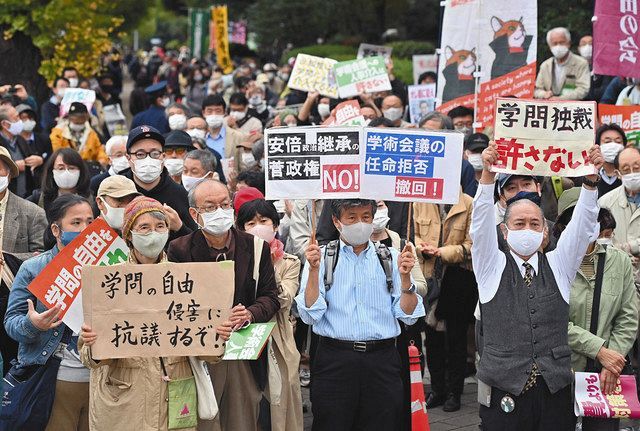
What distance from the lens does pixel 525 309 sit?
21.1 ft

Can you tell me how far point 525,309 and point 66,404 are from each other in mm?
2713

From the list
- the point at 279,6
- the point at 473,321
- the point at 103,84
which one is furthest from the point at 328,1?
the point at 473,321

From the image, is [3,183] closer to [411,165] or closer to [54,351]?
[54,351]

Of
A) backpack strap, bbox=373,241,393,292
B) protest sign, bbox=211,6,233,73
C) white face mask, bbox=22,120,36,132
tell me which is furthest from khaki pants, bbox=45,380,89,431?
protest sign, bbox=211,6,233,73

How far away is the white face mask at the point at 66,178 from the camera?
356 inches

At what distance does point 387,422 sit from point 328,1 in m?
32.2

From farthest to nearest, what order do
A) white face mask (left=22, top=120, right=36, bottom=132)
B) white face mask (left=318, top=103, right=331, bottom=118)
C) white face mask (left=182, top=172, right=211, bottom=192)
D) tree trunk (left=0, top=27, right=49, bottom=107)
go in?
tree trunk (left=0, top=27, right=49, bottom=107)
white face mask (left=318, top=103, right=331, bottom=118)
white face mask (left=22, top=120, right=36, bottom=132)
white face mask (left=182, top=172, right=211, bottom=192)

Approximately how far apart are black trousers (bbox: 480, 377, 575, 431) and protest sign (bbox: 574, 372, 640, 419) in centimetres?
9

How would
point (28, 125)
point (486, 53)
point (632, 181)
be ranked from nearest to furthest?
point (632, 181)
point (486, 53)
point (28, 125)

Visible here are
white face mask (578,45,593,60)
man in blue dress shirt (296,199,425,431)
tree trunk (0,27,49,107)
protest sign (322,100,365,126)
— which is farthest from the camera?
tree trunk (0,27,49,107)

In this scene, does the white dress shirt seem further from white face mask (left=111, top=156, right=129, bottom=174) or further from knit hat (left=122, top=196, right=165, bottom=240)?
white face mask (left=111, top=156, right=129, bottom=174)

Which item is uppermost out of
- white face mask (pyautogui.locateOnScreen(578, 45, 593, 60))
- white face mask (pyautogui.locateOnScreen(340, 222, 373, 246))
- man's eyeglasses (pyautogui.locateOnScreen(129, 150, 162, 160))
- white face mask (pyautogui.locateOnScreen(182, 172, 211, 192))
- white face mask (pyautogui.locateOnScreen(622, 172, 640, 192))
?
white face mask (pyautogui.locateOnScreen(578, 45, 593, 60))

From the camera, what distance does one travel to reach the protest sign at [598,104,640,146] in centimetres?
1086

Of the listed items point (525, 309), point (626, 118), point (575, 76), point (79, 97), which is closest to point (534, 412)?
point (525, 309)
